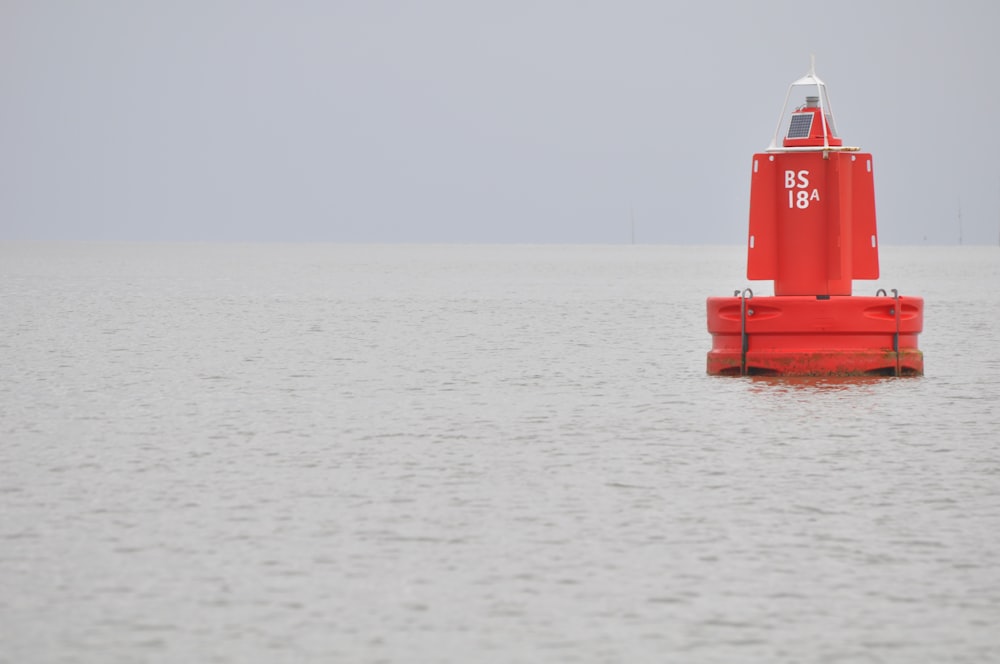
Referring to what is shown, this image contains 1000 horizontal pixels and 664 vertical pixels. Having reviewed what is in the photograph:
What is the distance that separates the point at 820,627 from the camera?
6.63 metres

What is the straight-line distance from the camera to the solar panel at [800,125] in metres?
17.8

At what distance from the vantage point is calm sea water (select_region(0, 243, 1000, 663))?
656cm

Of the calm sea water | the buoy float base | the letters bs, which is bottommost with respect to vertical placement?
the calm sea water

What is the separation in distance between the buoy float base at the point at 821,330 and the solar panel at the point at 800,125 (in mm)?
2119

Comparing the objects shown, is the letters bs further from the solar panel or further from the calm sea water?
the calm sea water

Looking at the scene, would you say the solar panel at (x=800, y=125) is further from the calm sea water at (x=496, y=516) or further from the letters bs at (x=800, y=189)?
the calm sea water at (x=496, y=516)

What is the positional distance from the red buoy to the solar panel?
11 mm

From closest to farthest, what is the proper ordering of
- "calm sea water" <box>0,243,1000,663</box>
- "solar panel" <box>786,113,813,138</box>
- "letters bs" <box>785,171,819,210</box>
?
1. "calm sea water" <box>0,243,1000,663</box>
2. "letters bs" <box>785,171,819,210</box>
3. "solar panel" <box>786,113,813,138</box>

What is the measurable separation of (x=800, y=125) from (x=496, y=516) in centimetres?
994

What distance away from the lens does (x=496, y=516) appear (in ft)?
30.0

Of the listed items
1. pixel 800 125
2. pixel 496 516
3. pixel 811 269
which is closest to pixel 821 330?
pixel 811 269

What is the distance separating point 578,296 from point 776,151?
34.5 m

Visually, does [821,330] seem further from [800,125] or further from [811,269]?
[800,125]

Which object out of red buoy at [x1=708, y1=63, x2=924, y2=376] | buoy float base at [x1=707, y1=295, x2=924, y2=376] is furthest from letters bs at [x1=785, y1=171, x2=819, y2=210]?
buoy float base at [x1=707, y1=295, x2=924, y2=376]
